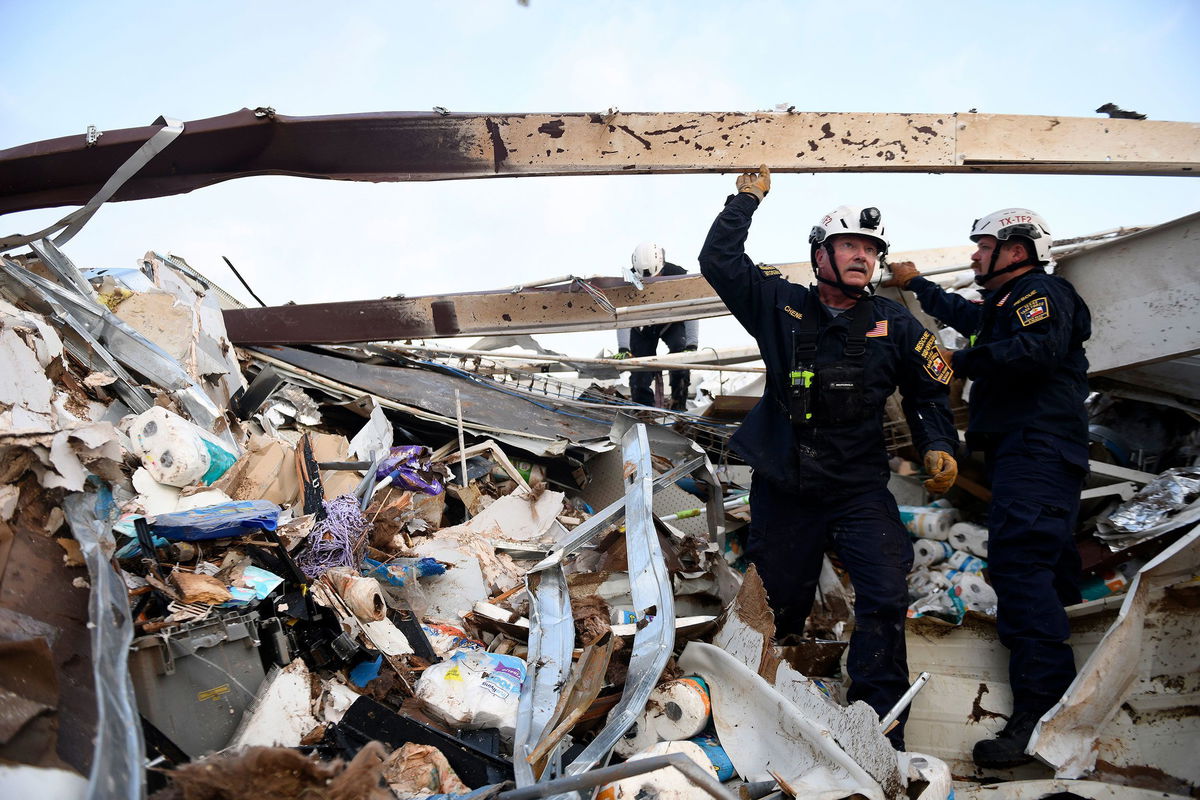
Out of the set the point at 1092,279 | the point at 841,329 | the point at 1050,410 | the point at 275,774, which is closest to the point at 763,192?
the point at 841,329

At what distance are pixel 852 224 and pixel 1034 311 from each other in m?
0.87

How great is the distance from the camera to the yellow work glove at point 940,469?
9.89ft

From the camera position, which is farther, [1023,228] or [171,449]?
[1023,228]

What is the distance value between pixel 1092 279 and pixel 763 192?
2183 millimetres

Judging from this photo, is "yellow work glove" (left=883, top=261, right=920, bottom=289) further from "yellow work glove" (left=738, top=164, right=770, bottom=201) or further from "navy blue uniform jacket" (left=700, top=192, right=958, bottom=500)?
"yellow work glove" (left=738, top=164, right=770, bottom=201)

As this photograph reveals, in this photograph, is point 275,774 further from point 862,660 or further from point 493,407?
point 493,407

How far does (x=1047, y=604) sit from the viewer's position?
9.55 ft

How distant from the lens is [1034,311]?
3.23 metres

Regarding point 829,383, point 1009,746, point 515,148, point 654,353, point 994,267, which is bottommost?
point 1009,746

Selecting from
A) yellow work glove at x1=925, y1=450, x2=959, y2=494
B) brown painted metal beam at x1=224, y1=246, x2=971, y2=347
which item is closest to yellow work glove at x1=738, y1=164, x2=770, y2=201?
yellow work glove at x1=925, y1=450, x2=959, y2=494

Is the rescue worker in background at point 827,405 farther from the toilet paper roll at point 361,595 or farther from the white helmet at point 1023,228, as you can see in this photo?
the toilet paper roll at point 361,595

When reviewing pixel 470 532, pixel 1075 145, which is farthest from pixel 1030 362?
pixel 470 532

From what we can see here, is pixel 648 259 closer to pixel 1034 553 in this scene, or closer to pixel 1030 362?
pixel 1030 362

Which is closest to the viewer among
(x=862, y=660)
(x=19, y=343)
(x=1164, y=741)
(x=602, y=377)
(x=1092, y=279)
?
(x=1164, y=741)
